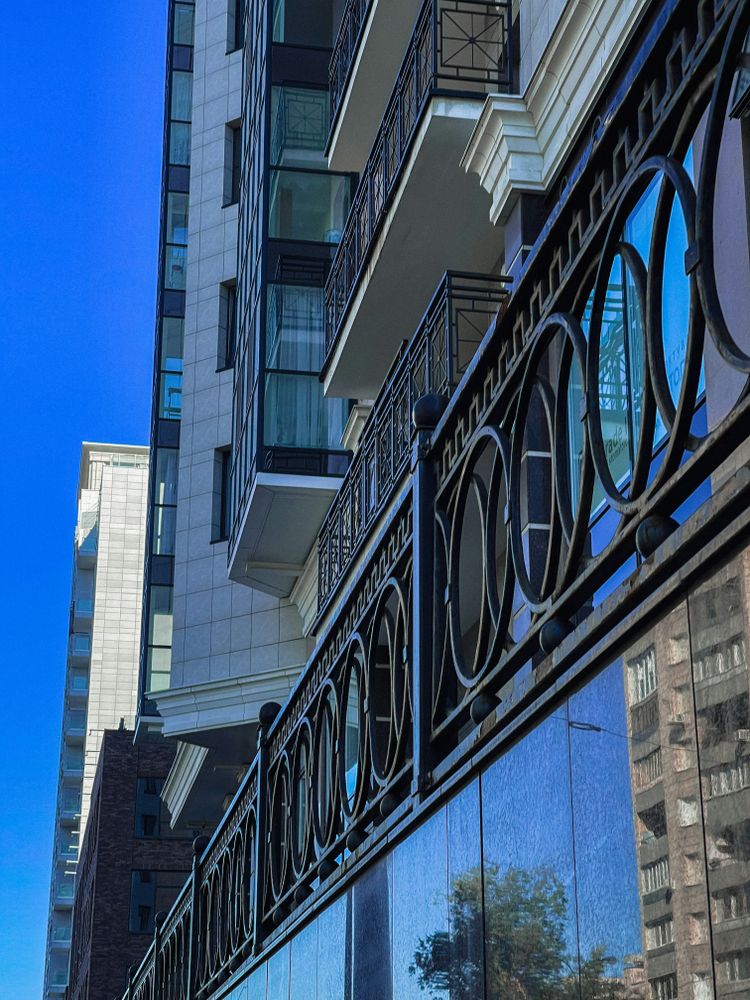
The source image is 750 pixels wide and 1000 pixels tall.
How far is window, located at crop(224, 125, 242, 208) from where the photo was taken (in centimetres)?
3397

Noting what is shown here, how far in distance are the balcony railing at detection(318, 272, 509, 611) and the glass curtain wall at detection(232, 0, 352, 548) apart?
15.5ft

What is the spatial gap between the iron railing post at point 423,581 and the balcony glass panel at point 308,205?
1866 cm

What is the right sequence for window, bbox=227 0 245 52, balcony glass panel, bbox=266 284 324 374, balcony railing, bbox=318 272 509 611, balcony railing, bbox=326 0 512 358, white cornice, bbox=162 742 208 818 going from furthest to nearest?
window, bbox=227 0 245 52 < white cornice, bbox=162 742 208 818 < balcony glass panel, bbox=266 284 324 374 < balcony railing, bbox=326 0 512 358 < balcony railing, bbox=318 272 509 611

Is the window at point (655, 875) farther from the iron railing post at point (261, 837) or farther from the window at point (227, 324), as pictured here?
the window at point (227, 324)

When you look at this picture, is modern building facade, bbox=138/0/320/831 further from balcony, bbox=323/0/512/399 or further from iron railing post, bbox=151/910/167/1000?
iron railing post, bbox=151/910/167/1000

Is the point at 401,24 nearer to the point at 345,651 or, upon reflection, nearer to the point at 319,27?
the point at 319,27

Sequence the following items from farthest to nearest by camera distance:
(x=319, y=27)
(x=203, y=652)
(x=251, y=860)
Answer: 1. (x=203, y=652)
2. (x=319, y=27)
3. (x=251, y=860)

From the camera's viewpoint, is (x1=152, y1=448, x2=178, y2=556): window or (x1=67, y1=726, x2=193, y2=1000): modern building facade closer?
(x1=152, y1=448, x2=178, y2=556): window

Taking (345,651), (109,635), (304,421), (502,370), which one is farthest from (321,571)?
(109,635)

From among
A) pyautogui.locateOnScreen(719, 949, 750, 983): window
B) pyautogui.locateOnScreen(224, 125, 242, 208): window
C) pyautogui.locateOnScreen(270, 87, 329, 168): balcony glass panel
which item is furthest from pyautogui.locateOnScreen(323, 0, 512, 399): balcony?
pyautogui.locateOnScreen(224, 125, 242, 208): window

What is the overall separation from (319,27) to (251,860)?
18460 millimetres

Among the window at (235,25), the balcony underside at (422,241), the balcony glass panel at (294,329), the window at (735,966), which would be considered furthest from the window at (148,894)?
the window at (735,966)

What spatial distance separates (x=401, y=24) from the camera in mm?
17203

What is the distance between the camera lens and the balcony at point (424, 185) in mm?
13719
